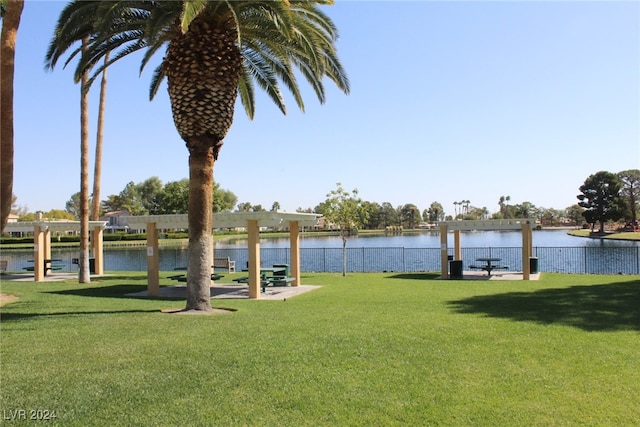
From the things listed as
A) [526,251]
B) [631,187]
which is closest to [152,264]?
[526,251]

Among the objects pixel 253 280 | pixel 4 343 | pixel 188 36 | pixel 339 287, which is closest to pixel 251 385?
pixel 4 343

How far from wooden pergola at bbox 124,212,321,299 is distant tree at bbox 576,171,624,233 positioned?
6305 centimetres

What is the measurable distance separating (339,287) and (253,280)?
3.45 metres

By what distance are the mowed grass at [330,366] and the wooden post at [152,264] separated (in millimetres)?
4452

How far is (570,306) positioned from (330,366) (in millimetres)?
7116

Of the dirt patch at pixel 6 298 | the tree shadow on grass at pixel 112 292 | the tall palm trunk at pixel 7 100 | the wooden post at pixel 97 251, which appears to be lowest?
the tree shadow on grass at pixel 112 292

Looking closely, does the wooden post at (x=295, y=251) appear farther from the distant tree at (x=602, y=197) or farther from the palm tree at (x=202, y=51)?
the distant tree at (x=602, y=197)

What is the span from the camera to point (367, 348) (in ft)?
23.0

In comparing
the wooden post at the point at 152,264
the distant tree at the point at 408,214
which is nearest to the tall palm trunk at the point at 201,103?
the wooden post at the point at 152,264

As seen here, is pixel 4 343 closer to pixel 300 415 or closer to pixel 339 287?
pixel 300 415

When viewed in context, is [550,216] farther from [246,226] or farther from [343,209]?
[246,226]

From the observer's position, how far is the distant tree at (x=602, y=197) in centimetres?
6738

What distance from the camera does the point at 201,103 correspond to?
10.7m

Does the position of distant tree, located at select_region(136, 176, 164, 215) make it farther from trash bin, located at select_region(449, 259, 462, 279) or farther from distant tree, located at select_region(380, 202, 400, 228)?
trash bin, located at select_region(449, 259, 462, 279)
